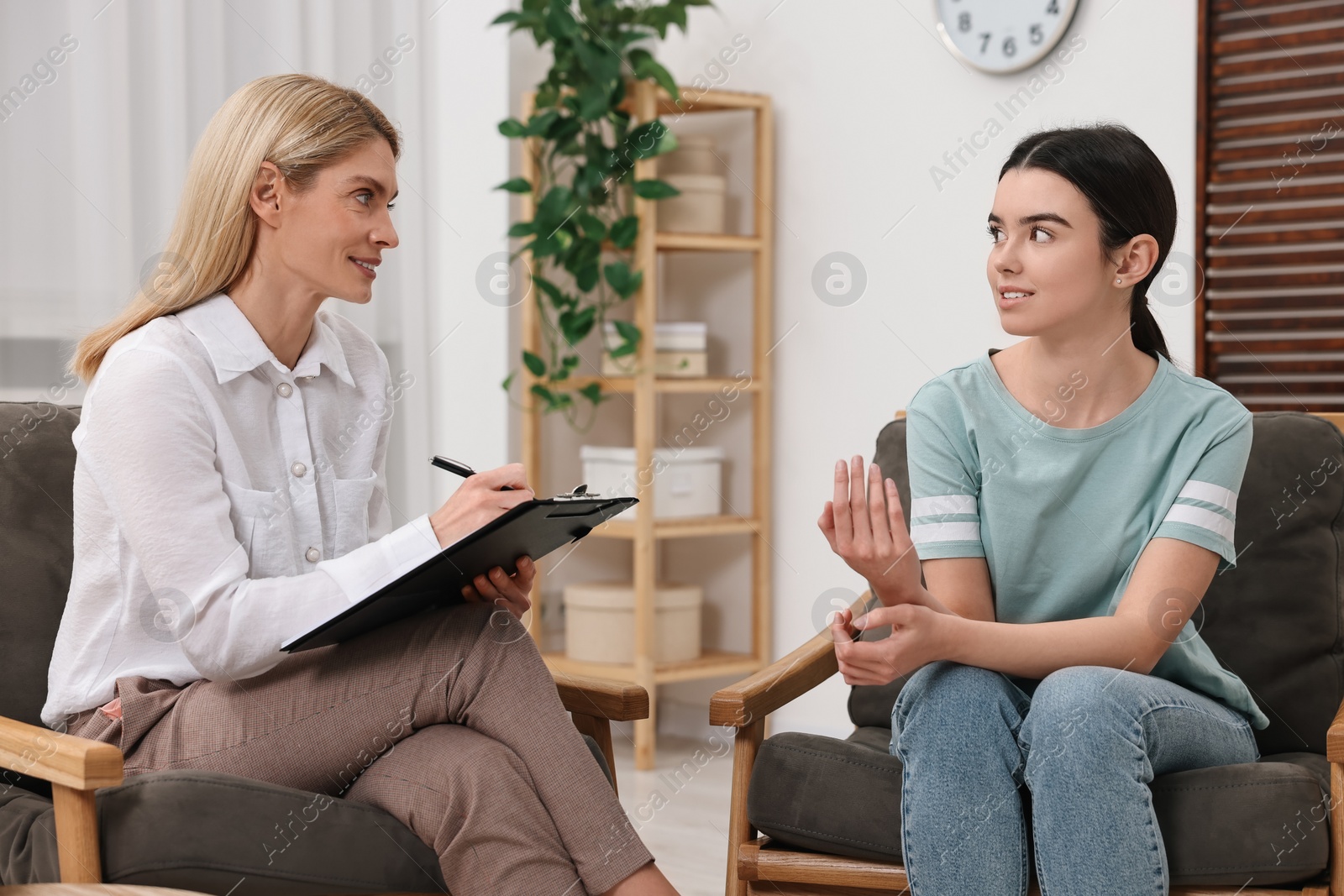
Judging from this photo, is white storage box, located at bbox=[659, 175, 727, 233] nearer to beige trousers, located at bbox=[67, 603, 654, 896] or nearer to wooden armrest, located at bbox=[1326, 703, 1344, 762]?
beige trousers, located at bbox=[67, 603, 654, 896]

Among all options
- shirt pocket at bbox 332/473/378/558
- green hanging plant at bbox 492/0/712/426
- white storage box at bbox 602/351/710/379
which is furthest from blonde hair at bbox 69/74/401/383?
white storage box at bbox 602/351/710/379

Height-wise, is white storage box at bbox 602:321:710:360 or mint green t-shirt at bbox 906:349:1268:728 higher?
white storage box at bbox 602:321:710:360

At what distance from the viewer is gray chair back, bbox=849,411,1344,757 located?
5.74ft

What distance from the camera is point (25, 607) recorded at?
1.62 metres

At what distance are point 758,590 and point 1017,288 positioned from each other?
73.3 inches

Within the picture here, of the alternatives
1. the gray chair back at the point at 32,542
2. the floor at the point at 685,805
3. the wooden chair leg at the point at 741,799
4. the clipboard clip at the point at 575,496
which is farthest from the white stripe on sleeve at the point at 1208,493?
the gray chair back at the point at 32,542

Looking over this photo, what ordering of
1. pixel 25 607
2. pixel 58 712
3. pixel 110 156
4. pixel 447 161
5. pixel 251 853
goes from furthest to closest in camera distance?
pixel 447 161 < pixel 110 156 < pixel 25 607 < pixel 58 712 < pixel 251 853

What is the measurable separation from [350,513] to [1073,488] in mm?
893

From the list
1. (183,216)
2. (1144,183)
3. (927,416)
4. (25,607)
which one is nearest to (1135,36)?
(1144,183)

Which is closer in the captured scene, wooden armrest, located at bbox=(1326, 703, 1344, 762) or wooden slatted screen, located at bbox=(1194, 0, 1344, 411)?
wooden armrest, located at bbox=(1326, 703, 1344, 762)

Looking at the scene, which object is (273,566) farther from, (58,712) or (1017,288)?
(1017,288)

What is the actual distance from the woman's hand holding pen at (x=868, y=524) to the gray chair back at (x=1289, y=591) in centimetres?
67

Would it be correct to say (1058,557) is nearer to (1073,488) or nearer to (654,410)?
(1073,488)

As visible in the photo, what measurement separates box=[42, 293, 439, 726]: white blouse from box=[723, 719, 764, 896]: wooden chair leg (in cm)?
47
